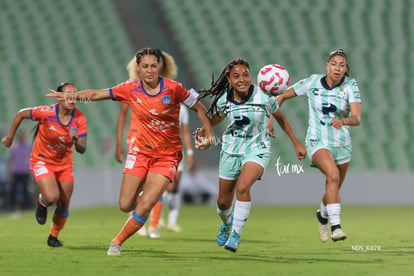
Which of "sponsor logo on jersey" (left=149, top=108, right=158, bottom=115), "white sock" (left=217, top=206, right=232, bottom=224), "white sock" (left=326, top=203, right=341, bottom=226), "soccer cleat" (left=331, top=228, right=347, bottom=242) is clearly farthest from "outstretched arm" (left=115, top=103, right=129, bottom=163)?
"soccer cleat" (left=331, top=228, right=347, bottom=242)

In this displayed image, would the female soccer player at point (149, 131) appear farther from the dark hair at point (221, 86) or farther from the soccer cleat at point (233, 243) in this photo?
the soccer cleat at point (233, 243)

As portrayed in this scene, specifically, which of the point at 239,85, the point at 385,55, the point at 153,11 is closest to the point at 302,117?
the point at 385,55

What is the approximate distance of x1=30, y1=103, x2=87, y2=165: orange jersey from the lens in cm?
984

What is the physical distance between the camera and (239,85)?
8680mm

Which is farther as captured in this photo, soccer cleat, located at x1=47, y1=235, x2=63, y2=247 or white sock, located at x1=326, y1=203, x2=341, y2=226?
soccer cleat, located at x1=47, y1=235, x2=63, y2=247

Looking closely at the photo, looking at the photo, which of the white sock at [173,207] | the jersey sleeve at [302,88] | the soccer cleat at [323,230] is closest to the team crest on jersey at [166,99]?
the jersey sleeve at [302,88]

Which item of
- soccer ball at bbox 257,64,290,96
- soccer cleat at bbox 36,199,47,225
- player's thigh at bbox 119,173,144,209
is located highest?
soccer ball at bbox 257,64,290,96

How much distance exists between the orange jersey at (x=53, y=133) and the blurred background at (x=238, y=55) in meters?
11.0

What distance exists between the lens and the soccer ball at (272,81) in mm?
8656

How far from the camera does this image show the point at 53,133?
388 inches

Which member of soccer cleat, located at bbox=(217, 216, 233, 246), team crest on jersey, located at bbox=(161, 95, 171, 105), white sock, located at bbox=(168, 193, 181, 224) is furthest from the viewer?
white sock, located at bbox=(168, 193, 181, 224)

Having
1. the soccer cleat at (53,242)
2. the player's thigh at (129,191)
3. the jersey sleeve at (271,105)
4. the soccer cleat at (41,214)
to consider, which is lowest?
the soccer cleat at (53,242)

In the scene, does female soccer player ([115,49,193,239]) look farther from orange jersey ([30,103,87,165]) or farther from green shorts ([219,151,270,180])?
green shorts ([219,151,270,180])

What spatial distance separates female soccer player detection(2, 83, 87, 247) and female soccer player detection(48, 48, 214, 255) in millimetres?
1306
